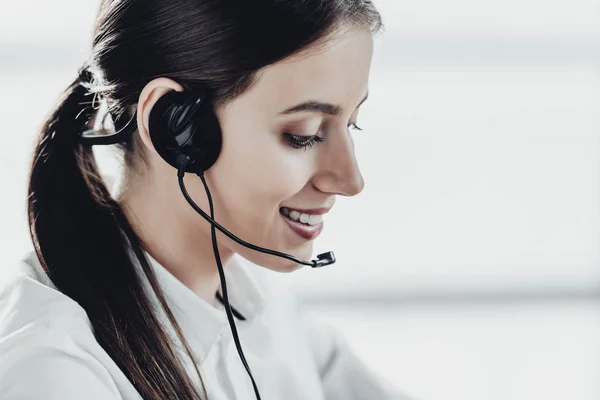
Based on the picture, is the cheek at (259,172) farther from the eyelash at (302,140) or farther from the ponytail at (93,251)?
the ponytail at (93,251)

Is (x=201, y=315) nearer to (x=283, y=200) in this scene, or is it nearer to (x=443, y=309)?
(x=283, y=200)

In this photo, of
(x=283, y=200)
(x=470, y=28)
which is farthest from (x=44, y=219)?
(x=470, y=28)

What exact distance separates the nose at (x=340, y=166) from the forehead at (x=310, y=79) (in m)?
0.05

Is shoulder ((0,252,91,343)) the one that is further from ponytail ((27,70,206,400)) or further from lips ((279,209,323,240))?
lips ((279,209,323,240))

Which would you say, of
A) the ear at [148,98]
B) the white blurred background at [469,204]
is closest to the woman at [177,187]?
the ear at [148,98]

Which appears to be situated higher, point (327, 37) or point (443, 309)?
point (327, 37)

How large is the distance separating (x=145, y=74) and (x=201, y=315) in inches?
13.6

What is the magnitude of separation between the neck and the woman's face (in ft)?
0.06

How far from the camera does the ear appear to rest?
992mm

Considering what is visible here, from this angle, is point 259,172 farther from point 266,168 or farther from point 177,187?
point 177,187

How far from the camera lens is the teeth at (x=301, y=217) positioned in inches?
42.8

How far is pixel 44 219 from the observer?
3.58ft

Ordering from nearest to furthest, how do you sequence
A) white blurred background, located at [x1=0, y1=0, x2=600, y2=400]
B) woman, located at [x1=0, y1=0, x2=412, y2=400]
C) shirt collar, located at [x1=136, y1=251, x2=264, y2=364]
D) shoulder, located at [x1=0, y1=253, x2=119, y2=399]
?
shoulder, located at [x1=0, y1=253, x2=119, y2=399]
woman, located at [x1=0, y1=0, x2=412, y2=400]
shirt collar, located at [x1=136, y1=251, x2=264, y2=364]
white blurred background, located at [x1=0, y1=0, x2=600, y2=400]

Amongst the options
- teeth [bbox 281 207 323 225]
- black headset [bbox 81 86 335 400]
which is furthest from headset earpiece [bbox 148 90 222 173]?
teeth [bbox 281 207 323 225]
